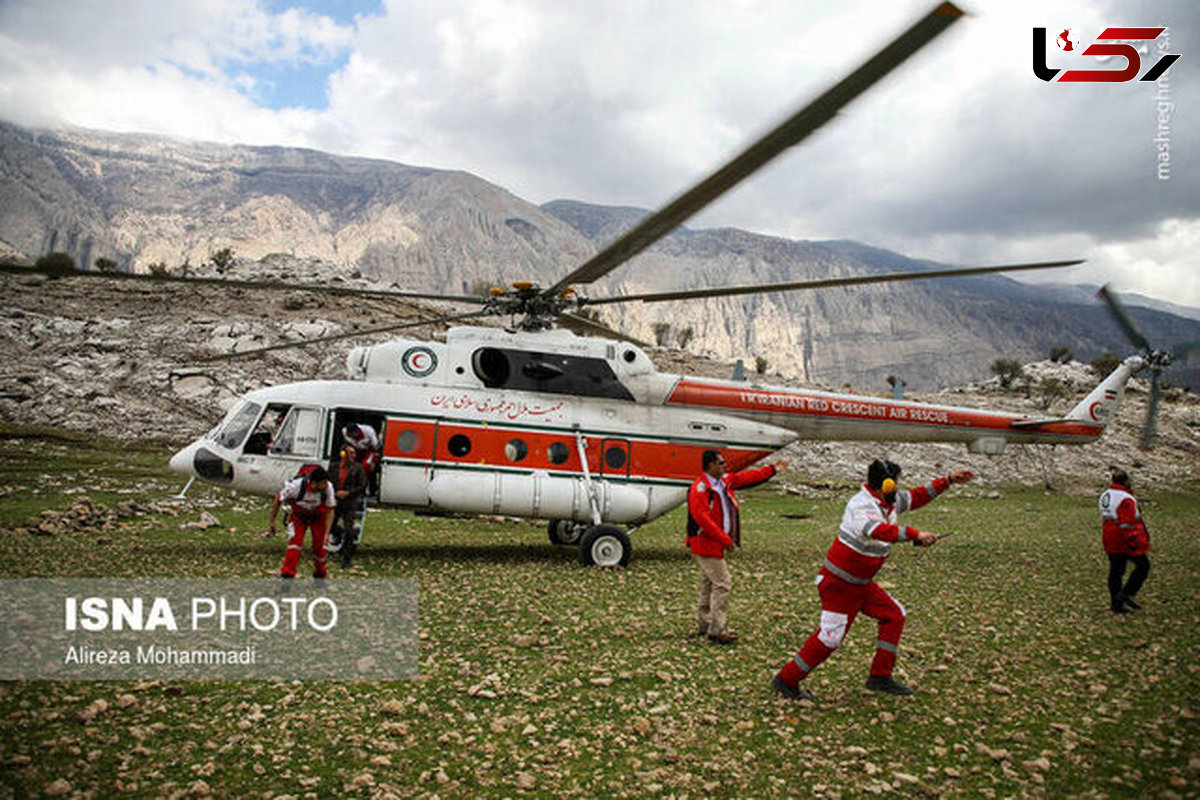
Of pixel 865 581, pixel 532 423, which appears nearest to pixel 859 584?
pixel 865 581

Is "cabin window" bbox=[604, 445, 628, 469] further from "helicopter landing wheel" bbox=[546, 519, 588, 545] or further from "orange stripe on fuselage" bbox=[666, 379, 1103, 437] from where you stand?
"helicopter landing wheel" bbox=[546, 519, 588, 545]

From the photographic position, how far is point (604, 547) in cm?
1258

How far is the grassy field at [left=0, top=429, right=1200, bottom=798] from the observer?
4594mm

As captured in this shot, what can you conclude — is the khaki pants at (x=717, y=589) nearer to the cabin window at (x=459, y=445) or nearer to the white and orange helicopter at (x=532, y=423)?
the white and orange helicopter at (x=532, y=423)

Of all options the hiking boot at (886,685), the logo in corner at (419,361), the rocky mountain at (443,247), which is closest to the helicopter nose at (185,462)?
the logo in corner at (419,361)

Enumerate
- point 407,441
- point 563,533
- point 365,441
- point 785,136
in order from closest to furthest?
point 785,136 → point 365,441 → point 407,441 → point 563,533

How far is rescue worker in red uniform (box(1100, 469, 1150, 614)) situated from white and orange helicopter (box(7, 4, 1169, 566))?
526 cm

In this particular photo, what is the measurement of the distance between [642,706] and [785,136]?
5.18 meters

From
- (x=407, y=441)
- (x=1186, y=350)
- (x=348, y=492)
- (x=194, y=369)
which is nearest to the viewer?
(x=348, y=492)

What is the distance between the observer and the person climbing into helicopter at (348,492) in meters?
11.5

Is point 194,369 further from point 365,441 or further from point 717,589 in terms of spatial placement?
point 717,589

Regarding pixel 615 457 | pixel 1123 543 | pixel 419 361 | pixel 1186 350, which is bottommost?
pixel 1123 543

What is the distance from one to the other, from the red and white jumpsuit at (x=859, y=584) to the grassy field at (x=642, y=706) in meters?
0.41

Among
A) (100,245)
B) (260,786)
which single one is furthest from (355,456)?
(100,245)
